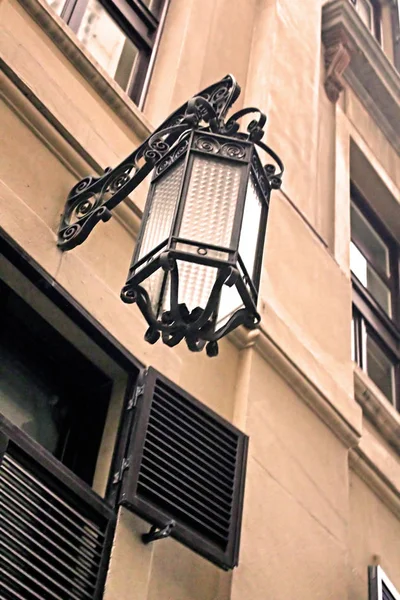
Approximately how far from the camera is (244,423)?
5.83 m

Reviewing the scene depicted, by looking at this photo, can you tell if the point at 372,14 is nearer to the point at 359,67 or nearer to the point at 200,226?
the point at 359,67

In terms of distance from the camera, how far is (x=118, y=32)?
7.86 metres

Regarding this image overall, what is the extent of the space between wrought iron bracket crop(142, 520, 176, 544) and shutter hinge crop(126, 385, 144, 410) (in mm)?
612

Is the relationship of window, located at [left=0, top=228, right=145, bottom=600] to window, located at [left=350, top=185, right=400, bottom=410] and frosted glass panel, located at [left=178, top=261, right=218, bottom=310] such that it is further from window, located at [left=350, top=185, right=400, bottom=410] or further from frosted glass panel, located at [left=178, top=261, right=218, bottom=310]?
window, located at [left=350, top=185, right=400, bottom=410]

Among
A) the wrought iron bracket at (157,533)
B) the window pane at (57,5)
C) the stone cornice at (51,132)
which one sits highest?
the window pane at (57,5)

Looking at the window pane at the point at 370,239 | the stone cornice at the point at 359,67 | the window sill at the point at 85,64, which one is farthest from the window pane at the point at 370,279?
the window sill at the point at 85,64

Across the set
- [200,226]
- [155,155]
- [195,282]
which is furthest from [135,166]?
[195,282]

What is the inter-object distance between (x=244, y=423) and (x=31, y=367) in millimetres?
1302

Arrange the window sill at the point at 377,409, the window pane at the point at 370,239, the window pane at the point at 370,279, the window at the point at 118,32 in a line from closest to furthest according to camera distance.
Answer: the window at the point at 118,32 → the window sill at the point at 377,409 → the window pane at the point at 370,279 → the window pane at the point at 370,239

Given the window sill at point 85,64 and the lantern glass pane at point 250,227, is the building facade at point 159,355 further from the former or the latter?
the lantern glass pane at point 250,227

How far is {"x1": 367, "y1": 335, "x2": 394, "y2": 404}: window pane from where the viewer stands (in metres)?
8.90

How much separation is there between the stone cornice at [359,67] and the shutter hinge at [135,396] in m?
5.65

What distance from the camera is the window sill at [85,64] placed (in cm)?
614

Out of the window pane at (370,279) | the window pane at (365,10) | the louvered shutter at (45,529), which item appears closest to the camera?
the louvered shutter at (45,529)
